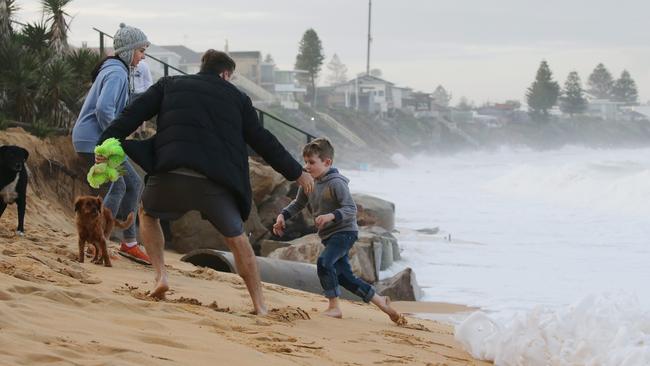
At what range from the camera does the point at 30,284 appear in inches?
259

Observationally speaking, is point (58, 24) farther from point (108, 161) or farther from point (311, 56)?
point (311, 56)

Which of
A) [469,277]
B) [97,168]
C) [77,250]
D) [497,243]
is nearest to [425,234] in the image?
[497,243]

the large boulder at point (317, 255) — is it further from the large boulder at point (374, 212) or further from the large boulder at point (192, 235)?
the large boulder at point (374, 212)

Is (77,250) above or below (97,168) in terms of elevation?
below

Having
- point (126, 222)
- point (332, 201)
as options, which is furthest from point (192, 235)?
point (332, 201)

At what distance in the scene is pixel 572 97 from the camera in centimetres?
17262

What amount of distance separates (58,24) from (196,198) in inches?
545

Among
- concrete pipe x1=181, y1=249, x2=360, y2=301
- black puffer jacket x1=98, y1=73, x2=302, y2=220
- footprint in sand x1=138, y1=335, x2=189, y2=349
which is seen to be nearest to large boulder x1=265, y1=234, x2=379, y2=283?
concrete pipe x1=181, y1=249, x2=360, y2=301

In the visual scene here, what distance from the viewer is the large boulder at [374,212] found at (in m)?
19.7

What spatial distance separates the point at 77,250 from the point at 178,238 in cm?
440

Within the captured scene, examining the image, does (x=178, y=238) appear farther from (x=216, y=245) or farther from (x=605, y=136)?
(x=605, y=136)

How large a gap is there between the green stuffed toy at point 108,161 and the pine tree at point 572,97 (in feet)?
552

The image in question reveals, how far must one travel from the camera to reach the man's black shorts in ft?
23.0

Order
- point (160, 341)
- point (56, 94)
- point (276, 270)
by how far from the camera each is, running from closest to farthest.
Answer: point (160, 341)
point (276, 270)
point (56, 94)
